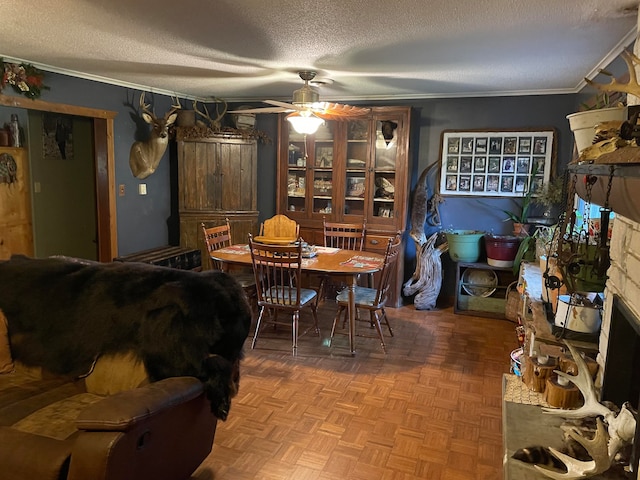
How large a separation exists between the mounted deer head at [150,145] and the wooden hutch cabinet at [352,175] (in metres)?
1.16

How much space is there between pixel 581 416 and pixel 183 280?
1775 millimetres

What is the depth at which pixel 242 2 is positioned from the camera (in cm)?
214

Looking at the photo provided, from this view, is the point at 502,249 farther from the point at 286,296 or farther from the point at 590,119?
the point at 590,119

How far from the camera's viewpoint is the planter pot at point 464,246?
178 inches

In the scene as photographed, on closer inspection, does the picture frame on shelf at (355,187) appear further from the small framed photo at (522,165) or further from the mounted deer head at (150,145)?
the mounted deer head at (150,145)

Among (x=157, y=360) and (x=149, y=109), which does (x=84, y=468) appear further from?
(x=149, y=109)

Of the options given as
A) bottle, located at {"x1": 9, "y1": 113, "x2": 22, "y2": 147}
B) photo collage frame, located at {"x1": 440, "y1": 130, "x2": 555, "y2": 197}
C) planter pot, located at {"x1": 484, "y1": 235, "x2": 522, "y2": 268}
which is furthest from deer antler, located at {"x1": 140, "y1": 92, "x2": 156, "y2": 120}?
planter pot, located at {"x1": 484, "y1": 235, "x2": 522, "y2": 268}

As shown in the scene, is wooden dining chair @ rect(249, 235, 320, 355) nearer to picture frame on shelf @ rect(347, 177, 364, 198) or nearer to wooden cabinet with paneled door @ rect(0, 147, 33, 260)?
picture frame on shelf @ rect(347, 177, 364, 198)

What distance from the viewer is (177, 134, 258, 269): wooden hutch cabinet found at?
505cm

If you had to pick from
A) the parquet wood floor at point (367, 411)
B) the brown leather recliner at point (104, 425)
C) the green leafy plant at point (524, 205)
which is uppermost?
the green leafy plant at point (524, 205)

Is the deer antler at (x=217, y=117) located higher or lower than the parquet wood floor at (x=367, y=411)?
higher

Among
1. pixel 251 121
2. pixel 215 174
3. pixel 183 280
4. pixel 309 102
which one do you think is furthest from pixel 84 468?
pixel 251 121

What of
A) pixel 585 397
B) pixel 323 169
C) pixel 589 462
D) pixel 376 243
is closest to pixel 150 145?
pixel 323 169

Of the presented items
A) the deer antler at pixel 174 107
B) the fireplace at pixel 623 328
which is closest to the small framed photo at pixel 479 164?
the fireplace at pixel 623 328
